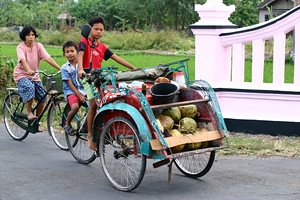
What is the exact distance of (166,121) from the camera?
5816 mm

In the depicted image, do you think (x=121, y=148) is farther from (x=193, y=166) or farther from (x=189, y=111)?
(x=193, y=166)

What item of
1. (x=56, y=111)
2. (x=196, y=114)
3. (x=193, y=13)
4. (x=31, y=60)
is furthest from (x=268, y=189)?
(x=193, y=13)

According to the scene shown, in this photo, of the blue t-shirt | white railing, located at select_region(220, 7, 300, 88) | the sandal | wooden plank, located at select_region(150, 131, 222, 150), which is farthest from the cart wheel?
white railing, located at select_region(220, 7, 300, 88)

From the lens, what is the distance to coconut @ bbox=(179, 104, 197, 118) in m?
6.07

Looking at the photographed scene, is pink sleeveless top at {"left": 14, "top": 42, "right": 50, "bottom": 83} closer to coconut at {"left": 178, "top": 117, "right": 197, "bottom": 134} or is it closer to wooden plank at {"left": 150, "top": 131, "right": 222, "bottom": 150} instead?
coconut at {"left": 178, "top": 117, "right": 197, "bottom": 134}

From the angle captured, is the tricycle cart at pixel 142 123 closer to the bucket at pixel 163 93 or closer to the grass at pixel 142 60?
the bucket at pixel 163 93

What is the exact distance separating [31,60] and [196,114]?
3227 millimetres

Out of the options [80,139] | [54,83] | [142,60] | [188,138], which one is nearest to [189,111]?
[188,138]

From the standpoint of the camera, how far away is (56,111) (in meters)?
7.93

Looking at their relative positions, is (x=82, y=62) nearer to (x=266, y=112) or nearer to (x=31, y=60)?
(x=31, y=60)

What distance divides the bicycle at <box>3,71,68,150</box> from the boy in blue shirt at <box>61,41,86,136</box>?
1.66ft

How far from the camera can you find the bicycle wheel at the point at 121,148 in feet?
18.8

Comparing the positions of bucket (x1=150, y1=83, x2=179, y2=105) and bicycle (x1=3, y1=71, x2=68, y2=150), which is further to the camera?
bicycle (x1=3, y1=71, x2=68, y2=150)

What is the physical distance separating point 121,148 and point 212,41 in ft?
Answer: 11.1
